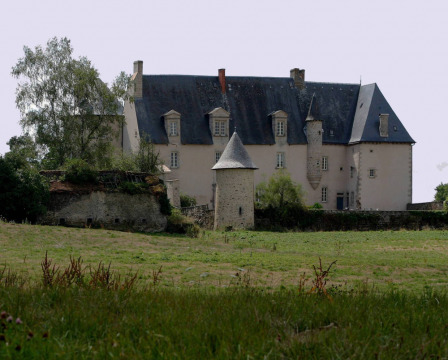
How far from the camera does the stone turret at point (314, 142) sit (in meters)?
56.1

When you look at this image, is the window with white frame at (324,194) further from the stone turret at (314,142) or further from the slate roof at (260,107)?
the slate roof at (260,107)

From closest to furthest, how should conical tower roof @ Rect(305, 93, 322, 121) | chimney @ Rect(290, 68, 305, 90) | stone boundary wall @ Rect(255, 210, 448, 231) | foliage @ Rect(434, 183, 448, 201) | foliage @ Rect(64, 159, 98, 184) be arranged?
foliage @ Rect(64, 159, 98, 184) → stone boundary wall @ Rect(255, 210, 448, 231) → conical tower roof @ Rect(305, 93, 322, 121) → chimney @ Rect(290, 68, 305, 90) → foliage @ Rect(434, 183, 448, 201)

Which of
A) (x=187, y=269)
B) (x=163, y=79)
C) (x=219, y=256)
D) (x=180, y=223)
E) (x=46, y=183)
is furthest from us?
(x=163, y=79)

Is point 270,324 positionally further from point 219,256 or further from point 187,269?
point 219,256

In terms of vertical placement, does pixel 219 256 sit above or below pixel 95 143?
below

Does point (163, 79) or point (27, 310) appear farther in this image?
point (163, 79)

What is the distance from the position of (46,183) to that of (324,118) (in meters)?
33.1

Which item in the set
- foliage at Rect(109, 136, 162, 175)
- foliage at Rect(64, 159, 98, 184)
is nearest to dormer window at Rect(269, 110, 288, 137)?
foliage at Rect(109, 136, 162, 175)

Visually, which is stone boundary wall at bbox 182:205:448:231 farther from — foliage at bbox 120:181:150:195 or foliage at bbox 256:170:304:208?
foliage at bbox 120:181:150:195

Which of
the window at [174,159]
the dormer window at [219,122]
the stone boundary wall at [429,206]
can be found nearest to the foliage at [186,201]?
the window at [174,159]

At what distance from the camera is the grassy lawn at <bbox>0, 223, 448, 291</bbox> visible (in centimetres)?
1527

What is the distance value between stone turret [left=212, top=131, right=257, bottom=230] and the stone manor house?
1082 centimetres

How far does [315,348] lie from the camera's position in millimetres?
6828

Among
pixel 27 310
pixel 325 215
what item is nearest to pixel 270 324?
pixel 27 310
